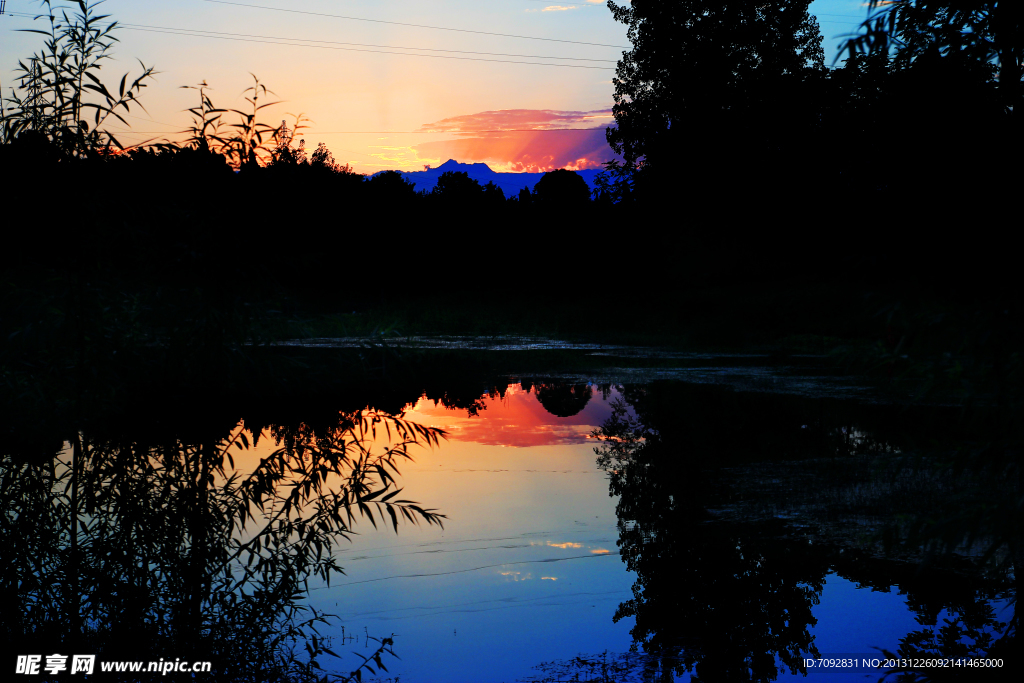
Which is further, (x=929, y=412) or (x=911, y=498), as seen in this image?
(x=929, y=412)

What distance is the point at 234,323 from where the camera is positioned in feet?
16.8

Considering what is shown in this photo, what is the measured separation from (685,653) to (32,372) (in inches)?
197

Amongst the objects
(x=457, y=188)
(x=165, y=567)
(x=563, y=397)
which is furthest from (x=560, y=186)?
(x=165, y=567)

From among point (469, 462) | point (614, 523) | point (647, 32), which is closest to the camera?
point (614, 523)

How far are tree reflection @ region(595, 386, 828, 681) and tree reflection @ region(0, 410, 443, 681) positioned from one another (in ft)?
6.18

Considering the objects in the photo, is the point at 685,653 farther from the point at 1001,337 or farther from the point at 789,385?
the point at 789,385

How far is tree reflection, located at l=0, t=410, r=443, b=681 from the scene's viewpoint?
15.3 feet

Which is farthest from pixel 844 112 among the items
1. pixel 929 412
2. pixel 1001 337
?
pixel 929 412

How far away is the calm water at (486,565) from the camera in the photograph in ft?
15.8

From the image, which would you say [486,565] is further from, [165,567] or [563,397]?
[563,397]

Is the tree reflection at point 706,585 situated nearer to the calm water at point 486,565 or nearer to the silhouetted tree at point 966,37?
the calm water at point 486,565

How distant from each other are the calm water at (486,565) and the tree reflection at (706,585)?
0.02 metres

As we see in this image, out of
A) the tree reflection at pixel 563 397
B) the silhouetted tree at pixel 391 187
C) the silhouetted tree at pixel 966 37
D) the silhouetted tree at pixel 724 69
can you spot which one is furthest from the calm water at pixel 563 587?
the silhouetted tree at pixel 391 187

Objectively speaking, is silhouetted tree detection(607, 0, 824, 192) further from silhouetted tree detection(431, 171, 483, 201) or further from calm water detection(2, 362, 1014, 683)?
silhouetted tree detection(431, 171, 483, 201)
